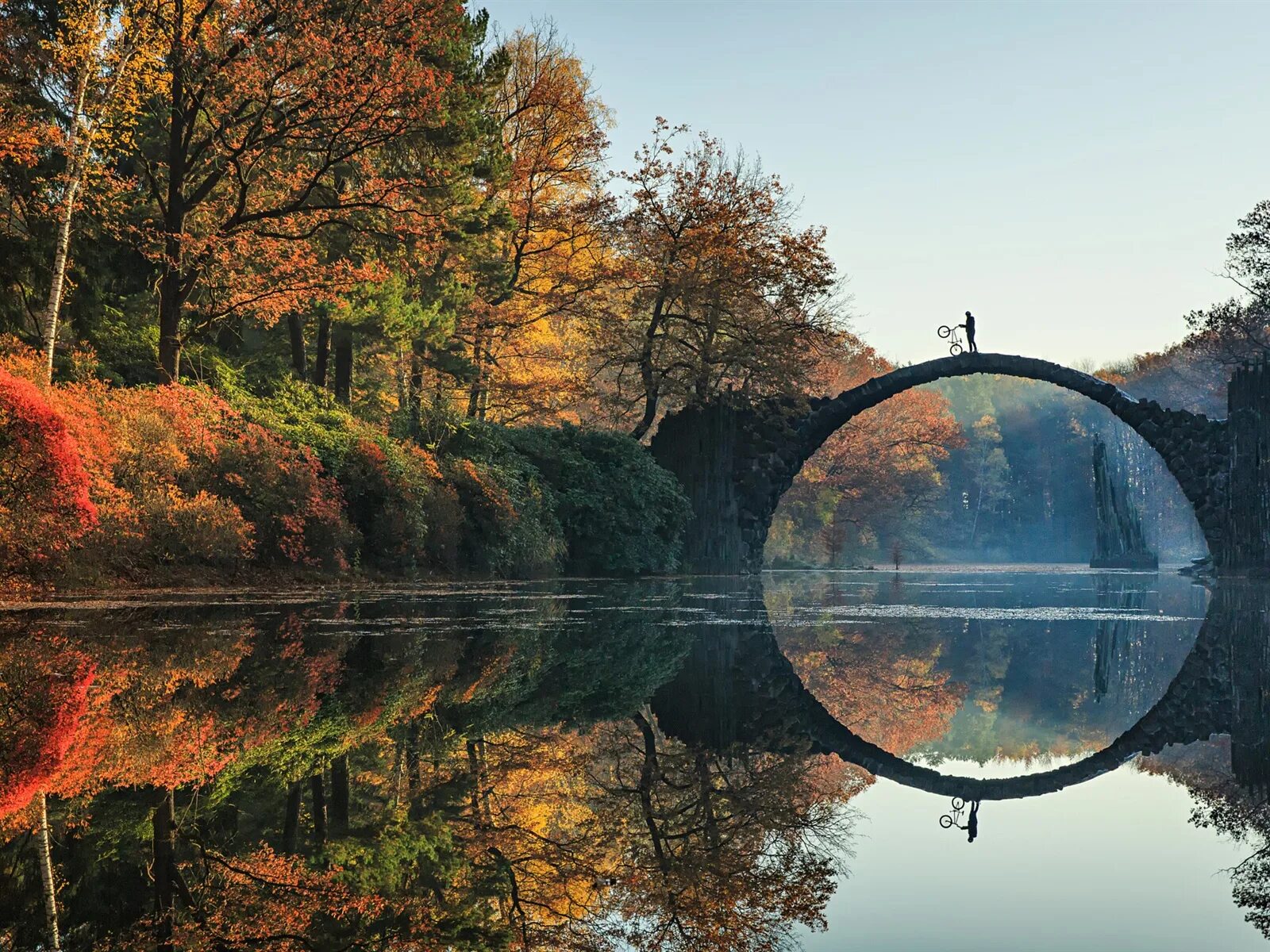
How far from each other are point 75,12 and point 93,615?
11261 mm

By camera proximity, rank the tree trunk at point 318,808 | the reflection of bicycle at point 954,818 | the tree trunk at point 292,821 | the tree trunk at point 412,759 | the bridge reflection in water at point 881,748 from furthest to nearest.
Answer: the bridge reflection in water at point 881,748 → the tree trunk at point 412,759 → the reflection of bicycle at point 954,818 → the tree trunk at point 318,808 → the tree trunk at point 292,821

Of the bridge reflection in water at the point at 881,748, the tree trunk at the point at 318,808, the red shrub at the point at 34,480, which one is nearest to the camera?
the tree trunk at the point at 318,808

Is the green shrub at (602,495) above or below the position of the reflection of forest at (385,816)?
above

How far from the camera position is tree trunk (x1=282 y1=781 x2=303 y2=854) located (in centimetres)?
333

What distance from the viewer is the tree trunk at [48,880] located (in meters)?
2.57

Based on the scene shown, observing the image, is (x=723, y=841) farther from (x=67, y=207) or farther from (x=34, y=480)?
(x=67, y=207)

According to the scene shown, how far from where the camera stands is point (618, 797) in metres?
4.05

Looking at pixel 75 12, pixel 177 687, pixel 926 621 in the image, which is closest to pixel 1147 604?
pixel 926 621

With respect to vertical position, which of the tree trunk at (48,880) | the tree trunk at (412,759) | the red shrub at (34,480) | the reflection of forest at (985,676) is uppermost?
the red shrub at (34,480)

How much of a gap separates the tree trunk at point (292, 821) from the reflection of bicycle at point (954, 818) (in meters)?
1.95

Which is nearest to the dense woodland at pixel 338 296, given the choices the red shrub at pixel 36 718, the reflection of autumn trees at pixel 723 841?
the red shrub at pixel 36 718

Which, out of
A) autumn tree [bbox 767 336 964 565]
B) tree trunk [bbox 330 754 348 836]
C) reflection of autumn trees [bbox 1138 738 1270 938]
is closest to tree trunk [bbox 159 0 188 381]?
tree trunk [bbox 330 754 348 836]

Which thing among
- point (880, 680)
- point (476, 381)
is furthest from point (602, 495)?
point (880, 680)

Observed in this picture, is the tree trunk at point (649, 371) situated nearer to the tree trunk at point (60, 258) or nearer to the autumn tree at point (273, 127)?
the autumn tree at point (273, 127)
